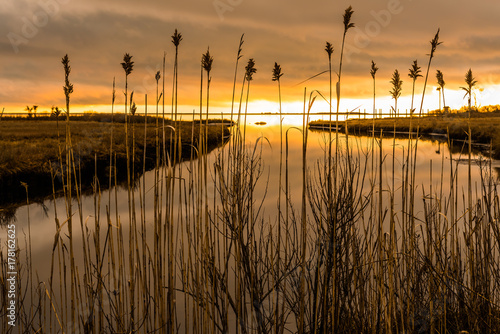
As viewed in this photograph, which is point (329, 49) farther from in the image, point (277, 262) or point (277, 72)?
point (277, 262)

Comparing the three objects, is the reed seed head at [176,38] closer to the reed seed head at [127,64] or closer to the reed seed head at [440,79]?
the reed seed head at [127,64]

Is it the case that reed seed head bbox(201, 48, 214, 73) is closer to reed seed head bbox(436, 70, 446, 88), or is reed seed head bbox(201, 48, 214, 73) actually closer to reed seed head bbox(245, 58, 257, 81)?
reed seed head bbox(245, 58, 257, 81)

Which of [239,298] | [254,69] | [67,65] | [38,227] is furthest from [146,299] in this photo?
[38,227]

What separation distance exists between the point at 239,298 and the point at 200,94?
51.2 inches

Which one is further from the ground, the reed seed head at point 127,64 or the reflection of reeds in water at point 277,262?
the reed seed head at point 127,64

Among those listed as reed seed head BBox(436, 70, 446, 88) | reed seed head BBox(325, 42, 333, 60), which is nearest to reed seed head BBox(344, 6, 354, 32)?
reed seed head BBox(325, 42, 333, 60)

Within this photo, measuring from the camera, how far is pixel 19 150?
12789 mm

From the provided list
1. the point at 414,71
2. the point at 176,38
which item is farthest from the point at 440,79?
the point at 176,38

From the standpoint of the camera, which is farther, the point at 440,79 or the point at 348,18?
the point at 440,79

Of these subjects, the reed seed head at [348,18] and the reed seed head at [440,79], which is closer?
the reed seed head at [348,18]

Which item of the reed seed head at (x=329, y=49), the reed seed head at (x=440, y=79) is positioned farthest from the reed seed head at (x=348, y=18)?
the reed seed head at (x=440, y=79)

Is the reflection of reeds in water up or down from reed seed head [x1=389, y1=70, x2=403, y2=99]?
down

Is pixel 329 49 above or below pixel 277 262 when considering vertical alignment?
above

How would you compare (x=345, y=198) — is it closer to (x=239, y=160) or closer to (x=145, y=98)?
(x=239, y=160)
